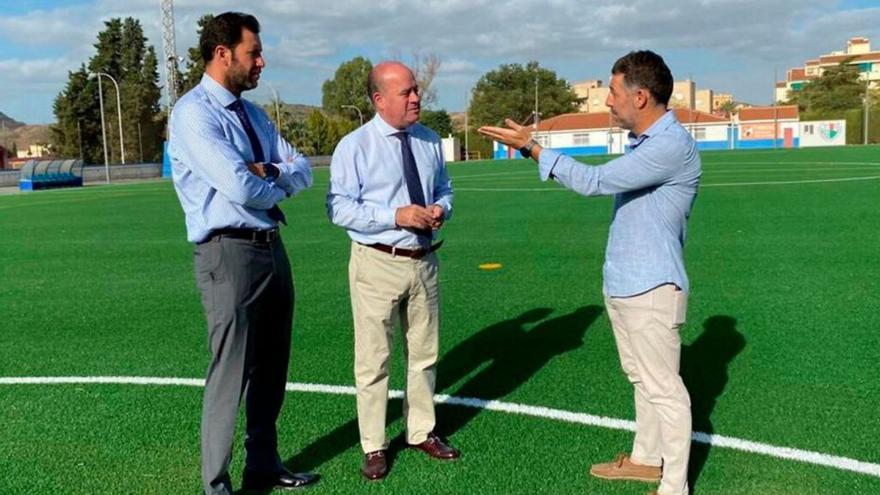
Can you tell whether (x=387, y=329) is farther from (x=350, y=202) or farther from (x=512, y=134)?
(x=512, y=134)

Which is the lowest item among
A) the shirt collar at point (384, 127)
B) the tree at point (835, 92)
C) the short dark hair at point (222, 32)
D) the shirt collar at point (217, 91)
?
the shirt collar at point (384, 127)

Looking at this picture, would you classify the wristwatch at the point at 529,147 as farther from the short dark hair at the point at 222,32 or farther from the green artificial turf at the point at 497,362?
the green artificial turf at the point at 497,362

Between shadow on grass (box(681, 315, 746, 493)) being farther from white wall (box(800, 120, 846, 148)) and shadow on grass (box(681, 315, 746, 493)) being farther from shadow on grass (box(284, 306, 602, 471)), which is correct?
white wall (box(800, 120, 846, 148))

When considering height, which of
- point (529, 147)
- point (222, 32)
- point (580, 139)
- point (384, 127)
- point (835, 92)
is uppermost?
point (835, 92)

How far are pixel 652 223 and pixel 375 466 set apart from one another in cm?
191

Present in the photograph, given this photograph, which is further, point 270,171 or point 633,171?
point 270,171

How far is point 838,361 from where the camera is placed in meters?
5.66

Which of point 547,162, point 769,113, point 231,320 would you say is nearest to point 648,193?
point 547,162

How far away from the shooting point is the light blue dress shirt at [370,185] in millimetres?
4008

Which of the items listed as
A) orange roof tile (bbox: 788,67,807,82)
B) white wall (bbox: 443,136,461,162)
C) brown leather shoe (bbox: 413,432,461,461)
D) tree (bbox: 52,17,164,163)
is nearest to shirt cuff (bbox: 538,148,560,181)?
brown leather shoe (bbox: 413,432,461,461)

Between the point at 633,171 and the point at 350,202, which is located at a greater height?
the point at 633,171

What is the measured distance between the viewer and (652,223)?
352 centimetres

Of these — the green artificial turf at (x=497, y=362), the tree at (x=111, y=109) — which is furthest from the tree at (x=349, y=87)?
the green artificial turf at (x=497, y=362)

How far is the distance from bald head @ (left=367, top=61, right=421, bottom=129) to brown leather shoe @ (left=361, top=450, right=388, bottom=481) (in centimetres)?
177
